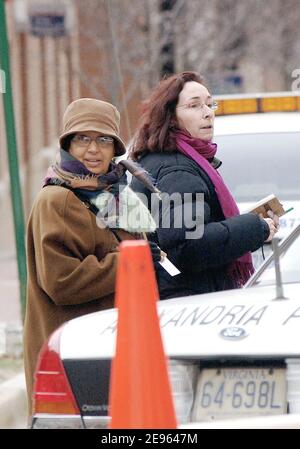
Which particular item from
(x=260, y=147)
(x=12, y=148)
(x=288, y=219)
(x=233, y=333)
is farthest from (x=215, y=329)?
(x=12, y=148)

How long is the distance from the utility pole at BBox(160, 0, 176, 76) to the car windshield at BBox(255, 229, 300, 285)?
41.4 feet

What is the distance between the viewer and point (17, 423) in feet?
25.3

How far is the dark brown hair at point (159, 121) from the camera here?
5820 millimetres

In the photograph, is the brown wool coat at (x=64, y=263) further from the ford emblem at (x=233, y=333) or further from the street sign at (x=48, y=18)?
the street sign at (x=48, y=18)

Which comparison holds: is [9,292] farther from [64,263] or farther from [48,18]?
[64,263]

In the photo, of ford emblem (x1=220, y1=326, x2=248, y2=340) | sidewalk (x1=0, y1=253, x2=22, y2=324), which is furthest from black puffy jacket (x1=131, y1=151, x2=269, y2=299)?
sidewalk (x1=0, y1=253, x2=22, y2=324)

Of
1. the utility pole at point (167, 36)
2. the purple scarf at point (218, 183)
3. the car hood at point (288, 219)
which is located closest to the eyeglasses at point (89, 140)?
the purple scarf at point (218, 183)

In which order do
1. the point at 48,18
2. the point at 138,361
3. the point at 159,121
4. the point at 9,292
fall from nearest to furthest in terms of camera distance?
the point at 138,361 → the point at 159,121 → the point at 48,18 → the point at 9,292

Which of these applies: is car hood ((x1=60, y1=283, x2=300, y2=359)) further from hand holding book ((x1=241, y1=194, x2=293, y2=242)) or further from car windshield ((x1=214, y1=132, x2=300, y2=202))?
car windshield ((x1=214, y1=132, x2=300, y2=202))

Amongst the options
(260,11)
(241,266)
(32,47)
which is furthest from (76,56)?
(241,266)

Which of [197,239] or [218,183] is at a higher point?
[218,183]

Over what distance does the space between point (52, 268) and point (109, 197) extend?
1.32 feet

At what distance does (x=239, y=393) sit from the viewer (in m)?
4.37

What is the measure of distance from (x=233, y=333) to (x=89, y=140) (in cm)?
143
